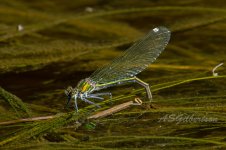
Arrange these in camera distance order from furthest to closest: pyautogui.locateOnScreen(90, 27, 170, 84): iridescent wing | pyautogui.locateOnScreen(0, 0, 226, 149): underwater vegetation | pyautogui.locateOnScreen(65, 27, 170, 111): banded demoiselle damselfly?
pyautogui.locateOnScreen(90, 27, 170, 84): iridescent wing → pyautogui.locateOnScreen(65, 27, 170, 111): banded demoiselle damselfly → pyautogui.locateOnScreen(0, 0, 226, 149): underwater vegetation

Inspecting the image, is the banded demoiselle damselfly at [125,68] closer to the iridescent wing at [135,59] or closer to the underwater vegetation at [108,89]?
the iridescent wing at [135,59]

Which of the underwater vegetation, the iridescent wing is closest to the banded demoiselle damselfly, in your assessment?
the iridescent wing

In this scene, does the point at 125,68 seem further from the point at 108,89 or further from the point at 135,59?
the point at 108,89

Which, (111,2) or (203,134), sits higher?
(111,2)

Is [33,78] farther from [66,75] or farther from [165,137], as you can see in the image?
[165,137]

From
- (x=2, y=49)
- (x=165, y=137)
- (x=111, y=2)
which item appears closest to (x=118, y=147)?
(x=165, y=137)

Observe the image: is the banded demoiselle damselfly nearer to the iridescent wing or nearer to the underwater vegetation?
the iridescent wing

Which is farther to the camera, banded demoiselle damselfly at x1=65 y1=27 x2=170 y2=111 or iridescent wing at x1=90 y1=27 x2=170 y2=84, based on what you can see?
iridescent wing at x1=90 y1=27 x2=170 y2=84
